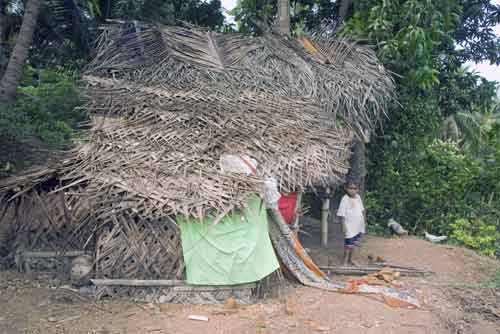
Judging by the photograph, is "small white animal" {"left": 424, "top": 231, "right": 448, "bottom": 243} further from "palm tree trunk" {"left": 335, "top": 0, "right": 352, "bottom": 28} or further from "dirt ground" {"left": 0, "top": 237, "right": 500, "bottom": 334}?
"palm tree trunk" {"left": 335, "top": 0, "right": 352, "bottom": 28}

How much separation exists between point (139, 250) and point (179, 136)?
1.76m

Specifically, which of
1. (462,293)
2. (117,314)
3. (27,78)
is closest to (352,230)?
(462,293)

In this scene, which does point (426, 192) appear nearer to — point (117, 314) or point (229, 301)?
point (229, 301)

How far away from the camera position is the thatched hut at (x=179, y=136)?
18.5 feet

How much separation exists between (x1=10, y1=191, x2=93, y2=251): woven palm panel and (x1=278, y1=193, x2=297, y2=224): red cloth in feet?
8.41

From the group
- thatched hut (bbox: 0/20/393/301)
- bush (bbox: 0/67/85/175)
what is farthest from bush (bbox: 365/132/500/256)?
bush (bbox: 0/67/85/175)

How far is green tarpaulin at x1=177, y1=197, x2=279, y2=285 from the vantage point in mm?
5500

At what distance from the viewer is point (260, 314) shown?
17.6ft

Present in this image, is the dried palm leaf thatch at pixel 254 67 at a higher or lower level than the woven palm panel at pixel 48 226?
higher

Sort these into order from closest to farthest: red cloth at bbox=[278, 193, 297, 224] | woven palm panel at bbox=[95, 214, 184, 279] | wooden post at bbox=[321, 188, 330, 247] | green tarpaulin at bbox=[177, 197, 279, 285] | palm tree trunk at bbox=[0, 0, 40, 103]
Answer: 1. green tarpaulin at bbox=[177, 197, 279, 285]
2. woven palm panel at bbox=[95, 214, 184, 279]
3. red cloth at bbox=[278, 193, 297, 224]
4. palm tree trunk at bbox=[0, 0, 40, 103]
5. wooden post at bbox=[321, 188, 330, 247]

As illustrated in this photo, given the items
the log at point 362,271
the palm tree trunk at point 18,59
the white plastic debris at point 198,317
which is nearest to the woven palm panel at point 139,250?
the white plastic debris at point 198,317

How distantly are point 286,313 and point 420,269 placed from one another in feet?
9.67

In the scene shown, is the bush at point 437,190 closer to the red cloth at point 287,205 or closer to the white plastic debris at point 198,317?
the red cloth at point 287,205

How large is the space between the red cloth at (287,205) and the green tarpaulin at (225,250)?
103 cm
